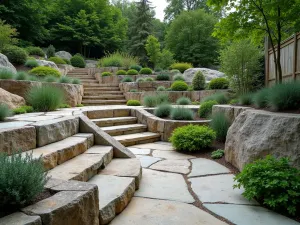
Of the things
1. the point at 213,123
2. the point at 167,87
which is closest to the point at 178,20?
the point at 167,87

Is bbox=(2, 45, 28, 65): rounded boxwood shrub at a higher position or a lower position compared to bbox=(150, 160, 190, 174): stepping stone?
higher

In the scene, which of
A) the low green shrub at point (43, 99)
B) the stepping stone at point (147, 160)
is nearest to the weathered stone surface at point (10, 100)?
the low green shrub at point (43, 99)

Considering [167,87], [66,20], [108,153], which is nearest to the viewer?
[108,153]

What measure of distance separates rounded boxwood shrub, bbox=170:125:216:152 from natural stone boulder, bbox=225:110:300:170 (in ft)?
2.02

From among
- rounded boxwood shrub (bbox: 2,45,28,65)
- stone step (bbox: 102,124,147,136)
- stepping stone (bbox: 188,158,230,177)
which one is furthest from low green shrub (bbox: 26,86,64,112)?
rounded boxwood shrub (bbox: 2,45,28,65)

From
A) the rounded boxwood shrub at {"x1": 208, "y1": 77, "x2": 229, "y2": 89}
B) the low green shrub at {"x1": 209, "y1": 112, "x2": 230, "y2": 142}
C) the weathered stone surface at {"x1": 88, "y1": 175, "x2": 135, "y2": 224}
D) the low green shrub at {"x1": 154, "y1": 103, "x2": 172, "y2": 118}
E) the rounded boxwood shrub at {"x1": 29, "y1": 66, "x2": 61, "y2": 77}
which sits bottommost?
the weathered stone surface at {"x1": 88, "y1": 175, "x2": 135, "y2": 224}

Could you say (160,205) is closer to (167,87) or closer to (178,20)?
(167,87)

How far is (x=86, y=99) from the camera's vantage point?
8438 millimetres

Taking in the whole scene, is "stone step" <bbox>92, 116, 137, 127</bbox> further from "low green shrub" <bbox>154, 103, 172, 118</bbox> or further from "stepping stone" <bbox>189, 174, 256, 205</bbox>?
"stepping stone" <bbox>189, 174, 256, 205</bbox>

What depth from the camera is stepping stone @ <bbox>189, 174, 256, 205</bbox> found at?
2.49 m

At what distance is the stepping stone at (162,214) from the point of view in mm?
2023

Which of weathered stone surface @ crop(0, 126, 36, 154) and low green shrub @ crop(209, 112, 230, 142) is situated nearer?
weathered stone surface @ crop(0, 126, 36, 154)

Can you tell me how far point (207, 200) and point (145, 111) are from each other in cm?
395

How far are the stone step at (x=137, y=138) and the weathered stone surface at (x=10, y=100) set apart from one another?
83.3 inches
